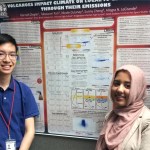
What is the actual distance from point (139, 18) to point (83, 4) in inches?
13.6

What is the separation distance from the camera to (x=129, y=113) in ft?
4.65

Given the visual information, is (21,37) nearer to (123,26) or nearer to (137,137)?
(123,26)

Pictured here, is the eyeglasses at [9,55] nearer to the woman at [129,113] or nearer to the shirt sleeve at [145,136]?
the woman at [129,113]

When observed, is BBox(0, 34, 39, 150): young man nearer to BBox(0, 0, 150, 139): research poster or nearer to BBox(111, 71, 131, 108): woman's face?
BBox(0, 0, 150, 139): research poster

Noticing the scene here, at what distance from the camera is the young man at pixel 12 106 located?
1592 mm

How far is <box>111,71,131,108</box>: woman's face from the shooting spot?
4.54ft

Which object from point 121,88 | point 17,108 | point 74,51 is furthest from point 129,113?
point 17,108

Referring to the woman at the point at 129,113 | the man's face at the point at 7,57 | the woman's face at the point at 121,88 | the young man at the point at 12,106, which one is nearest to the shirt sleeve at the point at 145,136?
the woman at the point at 129,113

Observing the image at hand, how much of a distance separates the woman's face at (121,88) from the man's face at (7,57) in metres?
0.64

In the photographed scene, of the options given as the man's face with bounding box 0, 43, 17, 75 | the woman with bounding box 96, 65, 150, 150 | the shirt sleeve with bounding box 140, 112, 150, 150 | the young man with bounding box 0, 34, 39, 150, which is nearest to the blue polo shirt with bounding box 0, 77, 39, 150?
the young man with bounding box 0, 34, 39, 150

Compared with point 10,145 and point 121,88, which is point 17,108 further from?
point 121,88

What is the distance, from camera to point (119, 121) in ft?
4.75

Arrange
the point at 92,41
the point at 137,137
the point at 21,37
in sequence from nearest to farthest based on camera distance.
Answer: the point at 137,137 → the point at 92,41 → the point at 21,37

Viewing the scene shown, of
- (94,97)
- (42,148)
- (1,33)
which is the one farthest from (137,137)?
(1,33)
